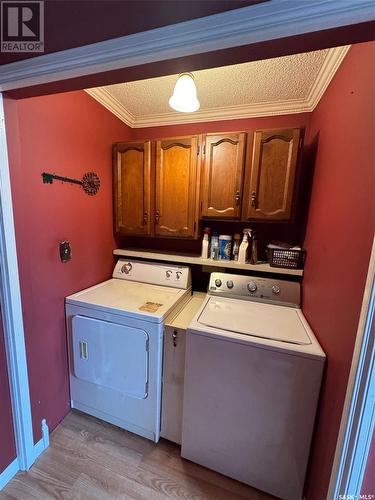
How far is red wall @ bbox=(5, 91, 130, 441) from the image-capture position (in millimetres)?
1184

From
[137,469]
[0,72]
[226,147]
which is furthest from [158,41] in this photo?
[137,469]

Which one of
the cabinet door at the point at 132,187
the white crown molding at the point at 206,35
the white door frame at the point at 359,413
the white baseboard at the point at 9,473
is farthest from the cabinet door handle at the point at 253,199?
the white baseboard at the point at 9,473

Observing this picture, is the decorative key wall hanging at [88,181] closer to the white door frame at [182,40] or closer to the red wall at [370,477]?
the white door frame at [182,40]

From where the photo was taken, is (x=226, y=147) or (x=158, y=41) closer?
(x=158, y=41)

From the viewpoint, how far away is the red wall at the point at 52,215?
1184 millimetres

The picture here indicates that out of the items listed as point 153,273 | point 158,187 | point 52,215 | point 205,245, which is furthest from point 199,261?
point 52,215

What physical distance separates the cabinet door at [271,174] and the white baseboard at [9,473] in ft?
7.14

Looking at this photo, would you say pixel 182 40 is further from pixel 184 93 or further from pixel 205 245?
pixel 205 245

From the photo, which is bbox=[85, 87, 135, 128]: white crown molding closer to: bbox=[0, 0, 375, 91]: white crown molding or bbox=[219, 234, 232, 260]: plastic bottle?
bbox=[0, 0, 375, 91]: white crown molding

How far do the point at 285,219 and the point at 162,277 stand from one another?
→ 3.60 ft

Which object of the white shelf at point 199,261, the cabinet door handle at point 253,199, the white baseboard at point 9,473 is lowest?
the white baseboard at point 9,473

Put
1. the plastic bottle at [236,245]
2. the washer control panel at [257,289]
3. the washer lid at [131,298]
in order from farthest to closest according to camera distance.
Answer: the plastic bottle at [236,245], the washer control panel at [257,289], the washer lid at [131,298]

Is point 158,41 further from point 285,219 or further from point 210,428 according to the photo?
point 210,428

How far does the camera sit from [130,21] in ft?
2.01
